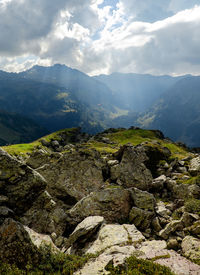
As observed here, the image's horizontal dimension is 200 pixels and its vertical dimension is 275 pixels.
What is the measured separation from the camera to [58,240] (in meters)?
16.5

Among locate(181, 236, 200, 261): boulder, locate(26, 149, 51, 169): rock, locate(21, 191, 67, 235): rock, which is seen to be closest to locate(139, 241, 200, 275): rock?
locate(181, 236, 200, 261): boulder

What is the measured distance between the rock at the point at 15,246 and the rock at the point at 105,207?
7355 millimetres

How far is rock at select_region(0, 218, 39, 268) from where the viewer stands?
11.0m

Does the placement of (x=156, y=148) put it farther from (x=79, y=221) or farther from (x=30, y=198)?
(x=30, y=198)

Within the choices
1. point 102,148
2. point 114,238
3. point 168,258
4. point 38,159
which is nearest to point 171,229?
point 168,258

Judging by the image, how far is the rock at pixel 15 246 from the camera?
11026 millimetres

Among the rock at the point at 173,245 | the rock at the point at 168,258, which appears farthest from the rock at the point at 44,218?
the rock at the point at 173,245

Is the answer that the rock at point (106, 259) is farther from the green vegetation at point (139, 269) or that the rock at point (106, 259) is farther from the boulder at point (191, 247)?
the boulder at point (191, 247)

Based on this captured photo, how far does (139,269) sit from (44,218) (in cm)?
1049

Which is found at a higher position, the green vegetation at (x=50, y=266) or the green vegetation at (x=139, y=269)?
the green vegetation at (x=139, y=269)

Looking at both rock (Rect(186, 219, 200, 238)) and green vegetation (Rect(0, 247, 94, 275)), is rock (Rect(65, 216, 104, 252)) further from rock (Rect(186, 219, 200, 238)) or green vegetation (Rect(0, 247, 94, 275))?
rock (Rect(186, 219, 200, 238))

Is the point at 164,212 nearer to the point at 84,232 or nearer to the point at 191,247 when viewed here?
the point at 191,247

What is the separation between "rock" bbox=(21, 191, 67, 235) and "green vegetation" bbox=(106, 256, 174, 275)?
28.5 feet

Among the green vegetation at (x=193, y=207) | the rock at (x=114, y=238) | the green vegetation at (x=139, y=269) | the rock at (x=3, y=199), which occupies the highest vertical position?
the rock at (x=3, y=199)
